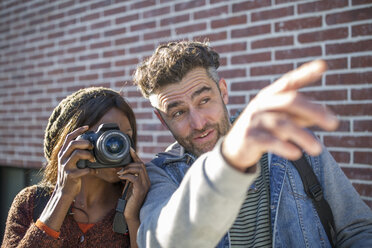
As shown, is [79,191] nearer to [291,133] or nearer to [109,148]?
[109,148]

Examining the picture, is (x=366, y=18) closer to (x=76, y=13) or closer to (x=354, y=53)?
(x=354, y=53)

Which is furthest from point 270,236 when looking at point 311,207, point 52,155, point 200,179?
point 52,155

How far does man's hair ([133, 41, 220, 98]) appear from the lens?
1.89m

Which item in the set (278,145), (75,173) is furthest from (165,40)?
(278,145)

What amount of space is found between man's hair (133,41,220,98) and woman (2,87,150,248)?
0.23 m

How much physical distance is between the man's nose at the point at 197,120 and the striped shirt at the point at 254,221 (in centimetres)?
38

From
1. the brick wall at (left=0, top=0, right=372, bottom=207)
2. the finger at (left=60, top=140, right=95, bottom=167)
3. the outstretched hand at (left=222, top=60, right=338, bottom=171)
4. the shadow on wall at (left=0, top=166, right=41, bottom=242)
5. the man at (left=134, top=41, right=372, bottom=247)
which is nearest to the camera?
the outstretched hand at (left=222, top=60, right=338, bottom=171)

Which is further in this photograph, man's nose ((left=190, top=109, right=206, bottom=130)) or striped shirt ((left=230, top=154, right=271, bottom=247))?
man's nose ((left=190, top=109, right=206, bottom=130))

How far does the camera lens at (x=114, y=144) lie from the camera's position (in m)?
1.79

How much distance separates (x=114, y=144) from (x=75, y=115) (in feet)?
Answer: 1.21

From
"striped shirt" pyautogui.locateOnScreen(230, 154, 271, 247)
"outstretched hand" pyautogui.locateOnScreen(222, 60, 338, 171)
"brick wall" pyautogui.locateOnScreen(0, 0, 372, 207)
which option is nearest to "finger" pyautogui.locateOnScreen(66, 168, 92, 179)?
"striped shirt" pyautogui.locateOnScreen(230, 154, 271, 247)

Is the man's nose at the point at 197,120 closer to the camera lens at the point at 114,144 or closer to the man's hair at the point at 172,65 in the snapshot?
the man's hair at the point at 172,65

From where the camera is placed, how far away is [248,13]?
2650 mm

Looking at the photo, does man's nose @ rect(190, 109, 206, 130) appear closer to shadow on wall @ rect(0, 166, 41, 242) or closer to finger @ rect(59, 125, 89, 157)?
finger @ rect(59, 125, 89, 157)
